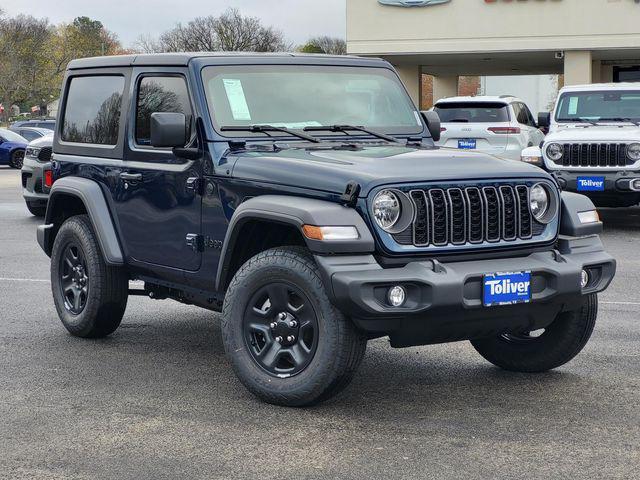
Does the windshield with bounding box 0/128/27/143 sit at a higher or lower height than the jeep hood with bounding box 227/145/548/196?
lower

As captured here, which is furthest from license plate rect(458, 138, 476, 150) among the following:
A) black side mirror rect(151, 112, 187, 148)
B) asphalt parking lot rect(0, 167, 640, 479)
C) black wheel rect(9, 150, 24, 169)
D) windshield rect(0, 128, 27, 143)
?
windshield rect(0, 128, 27, 143)

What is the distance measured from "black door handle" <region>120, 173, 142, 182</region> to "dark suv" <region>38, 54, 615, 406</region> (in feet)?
0.05

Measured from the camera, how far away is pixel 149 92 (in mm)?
7238

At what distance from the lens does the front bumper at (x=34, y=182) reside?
662 inches

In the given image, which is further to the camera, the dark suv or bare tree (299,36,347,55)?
bare tree (299,36,347,55)

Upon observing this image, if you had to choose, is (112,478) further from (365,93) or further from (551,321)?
(365,93)

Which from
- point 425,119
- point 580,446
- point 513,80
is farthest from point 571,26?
point 513,80

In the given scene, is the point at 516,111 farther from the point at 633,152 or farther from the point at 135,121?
the point at 135,121

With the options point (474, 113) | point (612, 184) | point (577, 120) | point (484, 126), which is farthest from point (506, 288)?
point (474, 113)

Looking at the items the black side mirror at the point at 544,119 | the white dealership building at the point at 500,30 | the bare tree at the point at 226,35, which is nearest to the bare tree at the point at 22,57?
the bare tree at the point at 226,35

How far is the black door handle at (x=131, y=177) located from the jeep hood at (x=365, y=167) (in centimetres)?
87

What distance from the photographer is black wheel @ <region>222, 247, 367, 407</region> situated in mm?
5566

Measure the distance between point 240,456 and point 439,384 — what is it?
173 cm

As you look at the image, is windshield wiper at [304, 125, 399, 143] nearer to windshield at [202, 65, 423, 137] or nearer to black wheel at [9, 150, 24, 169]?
windshield at [202, 65, 423, 137]
